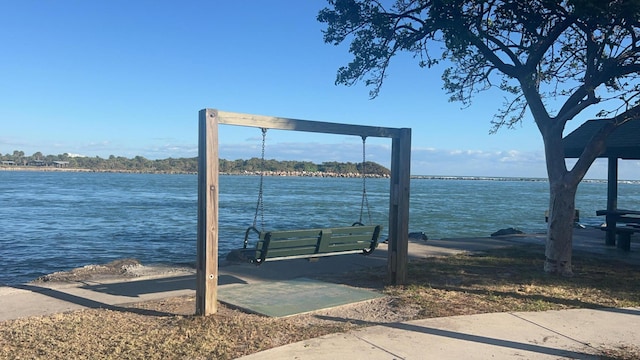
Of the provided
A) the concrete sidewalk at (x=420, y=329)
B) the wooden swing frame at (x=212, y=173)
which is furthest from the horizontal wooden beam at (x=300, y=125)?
the concrete sidewalk at (x=420, y=329)

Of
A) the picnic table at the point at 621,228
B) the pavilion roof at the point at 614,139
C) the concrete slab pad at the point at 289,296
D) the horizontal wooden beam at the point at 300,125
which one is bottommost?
→ the concrete slab pad at the point at 289,296

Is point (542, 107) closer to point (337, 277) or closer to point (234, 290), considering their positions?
point (337, 277)

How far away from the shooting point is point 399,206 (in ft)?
24.5

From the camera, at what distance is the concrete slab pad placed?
6.12 m

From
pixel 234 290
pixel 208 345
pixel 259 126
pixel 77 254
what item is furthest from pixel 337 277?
pixel 77 254

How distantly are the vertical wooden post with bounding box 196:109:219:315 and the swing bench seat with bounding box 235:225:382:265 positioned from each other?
3.59 ft

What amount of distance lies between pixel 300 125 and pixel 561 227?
4.58 meters

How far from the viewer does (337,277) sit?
8.16 m

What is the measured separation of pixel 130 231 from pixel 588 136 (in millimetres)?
16040

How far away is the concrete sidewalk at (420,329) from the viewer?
183 inches

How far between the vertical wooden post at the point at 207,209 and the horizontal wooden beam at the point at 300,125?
0.60ft

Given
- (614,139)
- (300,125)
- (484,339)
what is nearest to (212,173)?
(300,125)

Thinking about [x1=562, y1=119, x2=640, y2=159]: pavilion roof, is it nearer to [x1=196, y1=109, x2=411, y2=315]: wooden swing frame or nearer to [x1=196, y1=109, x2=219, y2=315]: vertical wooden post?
[x1=196, y1=109, x2=411, y2=315]: wooden swing frame

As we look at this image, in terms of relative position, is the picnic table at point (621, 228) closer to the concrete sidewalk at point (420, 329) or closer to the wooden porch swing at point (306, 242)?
the concrete sidewalk at point (420, 329)
